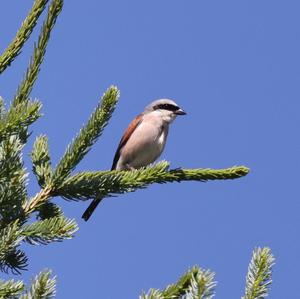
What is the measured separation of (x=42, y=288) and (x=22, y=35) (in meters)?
1.01

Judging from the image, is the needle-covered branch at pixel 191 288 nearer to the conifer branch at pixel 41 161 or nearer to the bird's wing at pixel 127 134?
the conifer branch at pixel 41 161

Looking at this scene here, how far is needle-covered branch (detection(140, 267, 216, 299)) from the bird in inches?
184

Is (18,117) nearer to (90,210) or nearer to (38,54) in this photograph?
(38,54)

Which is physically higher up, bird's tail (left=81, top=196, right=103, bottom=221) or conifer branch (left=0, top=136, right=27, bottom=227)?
bird's tail (left=81, top=196, right=103, bottom=221)

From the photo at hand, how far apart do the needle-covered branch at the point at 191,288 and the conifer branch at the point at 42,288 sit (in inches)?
12.9

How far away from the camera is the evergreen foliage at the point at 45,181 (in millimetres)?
2150

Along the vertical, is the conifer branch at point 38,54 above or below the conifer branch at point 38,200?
above

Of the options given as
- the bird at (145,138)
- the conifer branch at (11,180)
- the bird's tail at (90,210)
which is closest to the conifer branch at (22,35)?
the conifer branch at (11,180)

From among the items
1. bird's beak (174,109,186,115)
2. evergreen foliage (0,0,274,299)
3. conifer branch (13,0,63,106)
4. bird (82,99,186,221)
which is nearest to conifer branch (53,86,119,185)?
evergreen foliage (0,0,274,299)

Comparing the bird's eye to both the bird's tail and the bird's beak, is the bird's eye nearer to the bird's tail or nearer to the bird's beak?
the bird's beak

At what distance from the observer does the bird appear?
294 inches

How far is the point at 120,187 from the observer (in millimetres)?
2803

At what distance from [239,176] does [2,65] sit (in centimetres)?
127

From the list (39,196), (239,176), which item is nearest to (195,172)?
(239,176)
